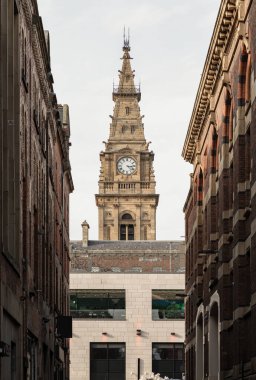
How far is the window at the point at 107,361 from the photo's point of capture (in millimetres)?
109000

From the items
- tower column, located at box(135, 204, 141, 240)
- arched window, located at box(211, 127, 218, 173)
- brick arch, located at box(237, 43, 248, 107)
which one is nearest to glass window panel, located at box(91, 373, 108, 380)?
arched window, located at box(211, 127, 218, 173)

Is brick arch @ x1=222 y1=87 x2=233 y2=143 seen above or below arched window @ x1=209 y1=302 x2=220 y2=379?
above

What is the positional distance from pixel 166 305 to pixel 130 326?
4.10 metres

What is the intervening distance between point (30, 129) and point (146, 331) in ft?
228

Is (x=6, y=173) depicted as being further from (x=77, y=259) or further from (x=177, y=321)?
(x=77, y=259)

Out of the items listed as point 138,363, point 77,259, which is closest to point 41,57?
point 138,363

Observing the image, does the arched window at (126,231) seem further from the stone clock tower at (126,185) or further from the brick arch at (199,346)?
the brick arch at (199,346)

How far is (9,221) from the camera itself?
32.9 metres

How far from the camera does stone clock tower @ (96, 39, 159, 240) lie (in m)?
184

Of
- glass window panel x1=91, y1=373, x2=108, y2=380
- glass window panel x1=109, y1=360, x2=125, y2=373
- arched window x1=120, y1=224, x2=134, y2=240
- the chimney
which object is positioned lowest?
glass window panel x1=91, y1=373, x2=108, y2=380

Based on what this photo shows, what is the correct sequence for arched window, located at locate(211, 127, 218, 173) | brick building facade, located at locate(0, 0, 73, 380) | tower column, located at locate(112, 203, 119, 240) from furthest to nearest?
tower column, located at locate(112, 203, 119, 240), arched window, located at locate(211, 127, 218, 173), brick building facade, located at locate(0, 0, 73, 380)

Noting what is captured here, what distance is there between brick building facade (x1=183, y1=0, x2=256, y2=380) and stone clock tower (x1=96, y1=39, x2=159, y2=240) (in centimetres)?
12172

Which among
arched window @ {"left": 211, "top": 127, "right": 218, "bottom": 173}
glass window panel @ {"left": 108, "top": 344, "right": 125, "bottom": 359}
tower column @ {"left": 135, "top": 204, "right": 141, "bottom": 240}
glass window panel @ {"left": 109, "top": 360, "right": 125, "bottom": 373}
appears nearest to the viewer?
arched window @ {"left": 211, "top": 127, "right": 218, "bottom": 173}

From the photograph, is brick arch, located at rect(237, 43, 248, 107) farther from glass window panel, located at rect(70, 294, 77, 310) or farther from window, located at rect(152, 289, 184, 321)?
glass window panel, located at rect(70, 294, 77, 310)
